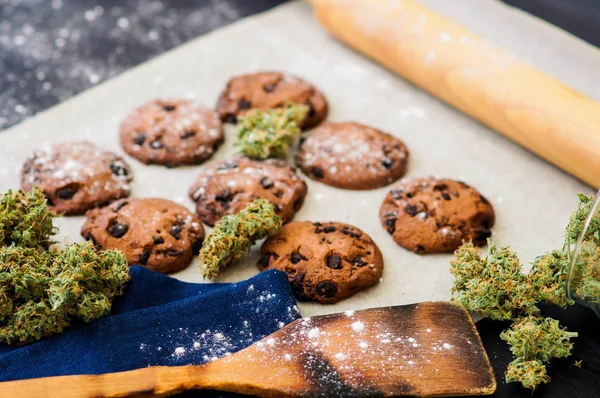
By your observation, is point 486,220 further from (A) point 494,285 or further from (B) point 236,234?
(B) point 236,234

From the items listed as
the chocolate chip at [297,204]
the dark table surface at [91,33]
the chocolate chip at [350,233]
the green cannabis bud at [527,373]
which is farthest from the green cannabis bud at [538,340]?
the dark table surface at [91,33]

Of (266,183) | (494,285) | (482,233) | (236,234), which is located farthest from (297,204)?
(494,285)

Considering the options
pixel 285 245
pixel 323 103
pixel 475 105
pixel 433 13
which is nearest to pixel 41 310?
pixel 285 245

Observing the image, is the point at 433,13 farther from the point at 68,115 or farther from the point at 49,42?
the point at 49,42

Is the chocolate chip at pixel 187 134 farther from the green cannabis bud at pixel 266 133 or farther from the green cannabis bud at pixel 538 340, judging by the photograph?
the green cannabis bud at pixel 538 340

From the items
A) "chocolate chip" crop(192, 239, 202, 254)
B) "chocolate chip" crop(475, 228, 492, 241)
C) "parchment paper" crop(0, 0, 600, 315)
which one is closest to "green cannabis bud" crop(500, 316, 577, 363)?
"parchment paper" crop(0, 0, 600, 315)

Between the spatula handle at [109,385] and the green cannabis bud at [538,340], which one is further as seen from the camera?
the green cannabis bud at [538,340]
